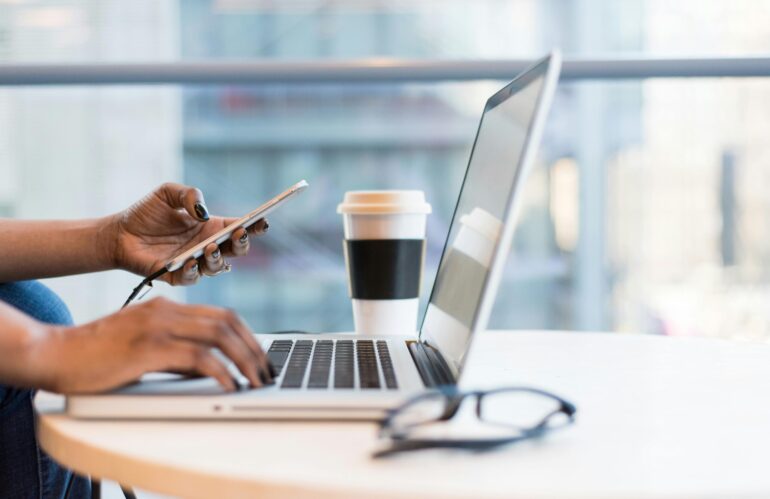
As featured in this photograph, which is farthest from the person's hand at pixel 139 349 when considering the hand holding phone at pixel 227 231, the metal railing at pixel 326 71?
the metal railing at pixel 326 71

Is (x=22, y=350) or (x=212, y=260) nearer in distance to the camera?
(x=22, y=350)

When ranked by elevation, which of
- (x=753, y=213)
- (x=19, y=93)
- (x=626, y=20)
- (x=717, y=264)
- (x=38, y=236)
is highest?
(x=626, y=20)

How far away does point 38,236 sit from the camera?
89cm

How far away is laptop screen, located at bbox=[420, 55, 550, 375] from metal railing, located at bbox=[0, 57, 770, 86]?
392 mm

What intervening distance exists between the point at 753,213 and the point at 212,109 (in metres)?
2.50

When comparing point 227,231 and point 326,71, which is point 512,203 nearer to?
point 227,231

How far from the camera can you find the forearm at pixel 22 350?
496mm

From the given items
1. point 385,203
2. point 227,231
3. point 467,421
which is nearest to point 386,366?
point 467,421

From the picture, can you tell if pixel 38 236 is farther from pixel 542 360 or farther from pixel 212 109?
pixel 212 109

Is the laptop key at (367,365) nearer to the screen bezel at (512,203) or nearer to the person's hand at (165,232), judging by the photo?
the screen bezel at (512,203)

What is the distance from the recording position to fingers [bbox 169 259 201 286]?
81 centimetres

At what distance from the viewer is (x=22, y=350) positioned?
0.50m

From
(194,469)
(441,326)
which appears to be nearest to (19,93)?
(441,326)

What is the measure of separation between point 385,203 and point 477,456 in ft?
1.65
